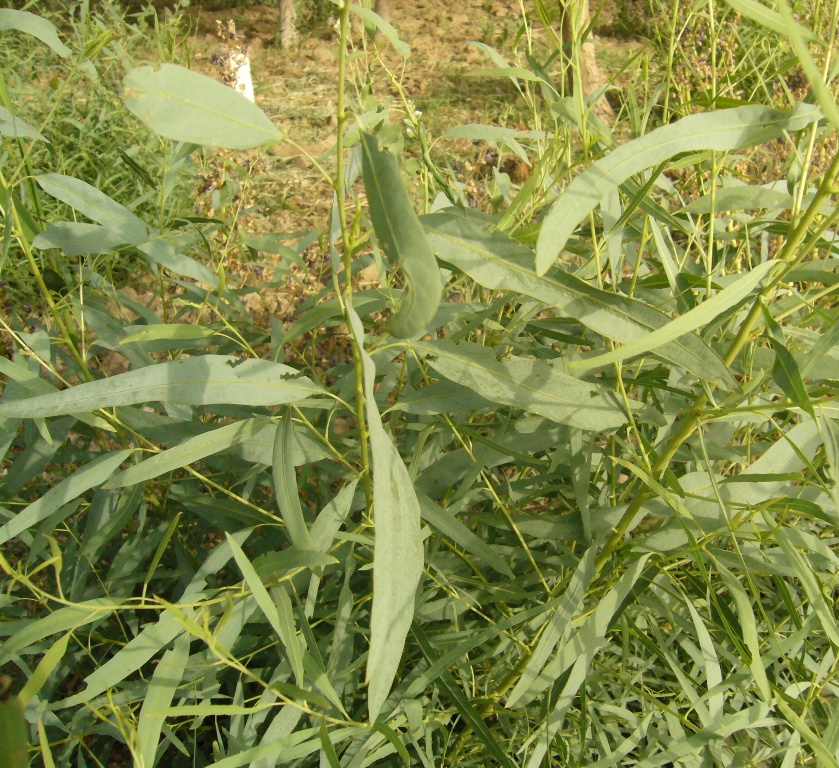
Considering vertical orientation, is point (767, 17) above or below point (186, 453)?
above

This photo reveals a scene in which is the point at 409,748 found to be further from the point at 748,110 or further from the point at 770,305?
the point at 748,110

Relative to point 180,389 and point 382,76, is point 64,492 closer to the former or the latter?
point 180,389

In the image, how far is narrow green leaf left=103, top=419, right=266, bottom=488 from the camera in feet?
2.21

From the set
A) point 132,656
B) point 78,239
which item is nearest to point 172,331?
point 78,239

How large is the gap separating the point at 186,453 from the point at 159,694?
25cm

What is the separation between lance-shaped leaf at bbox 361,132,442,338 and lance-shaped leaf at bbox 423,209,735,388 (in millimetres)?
121

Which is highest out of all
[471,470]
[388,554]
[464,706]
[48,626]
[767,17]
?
[767,17]

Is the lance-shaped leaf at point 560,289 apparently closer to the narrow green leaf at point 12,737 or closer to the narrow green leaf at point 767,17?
the narrow green leaf at point 767,17

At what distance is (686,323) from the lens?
1.60ft

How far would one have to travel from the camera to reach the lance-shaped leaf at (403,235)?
41 centimetres

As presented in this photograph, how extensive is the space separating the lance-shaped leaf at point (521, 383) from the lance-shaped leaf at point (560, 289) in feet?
0.29

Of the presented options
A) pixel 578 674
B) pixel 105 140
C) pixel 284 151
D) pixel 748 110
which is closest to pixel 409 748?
pixel 578 674

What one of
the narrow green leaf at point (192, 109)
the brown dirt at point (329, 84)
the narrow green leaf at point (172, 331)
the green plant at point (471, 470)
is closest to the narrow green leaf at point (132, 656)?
the green plant at point (471, 470)

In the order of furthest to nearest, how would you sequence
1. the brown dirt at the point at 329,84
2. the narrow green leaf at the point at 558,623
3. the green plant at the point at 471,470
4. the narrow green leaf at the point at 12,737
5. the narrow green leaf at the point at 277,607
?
1. the brown dirt at the point at 329,84
2. the narrow green leaf at the point at 558,623
3. the narrow green leaf at the point at 277,607
4. the green plant at the point at 471,470
5. the narrow green leaf at the point at 12,737
